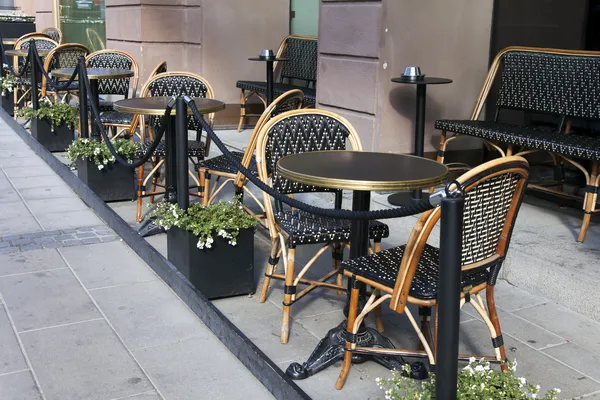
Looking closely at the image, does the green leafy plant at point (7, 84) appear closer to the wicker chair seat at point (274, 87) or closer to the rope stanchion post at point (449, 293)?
the wicker chair seat at point (274, 87)

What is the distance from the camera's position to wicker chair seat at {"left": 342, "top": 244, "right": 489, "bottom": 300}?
3217 mm

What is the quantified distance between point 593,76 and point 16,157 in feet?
21.2

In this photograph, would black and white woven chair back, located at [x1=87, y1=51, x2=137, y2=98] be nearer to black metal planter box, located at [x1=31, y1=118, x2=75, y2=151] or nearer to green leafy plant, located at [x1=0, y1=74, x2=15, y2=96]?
black metal planter box, located at [x1=31, y1=118, x2=75, y2=151]

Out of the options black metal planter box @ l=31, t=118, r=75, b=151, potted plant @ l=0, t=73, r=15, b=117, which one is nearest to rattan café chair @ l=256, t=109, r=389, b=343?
black metal planter box @ l=31, t=118, r=75, b=151

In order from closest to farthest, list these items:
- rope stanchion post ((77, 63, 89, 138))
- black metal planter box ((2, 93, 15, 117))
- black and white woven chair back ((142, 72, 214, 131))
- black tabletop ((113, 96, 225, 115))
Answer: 1. black tabletop ((113, 96, 225, 115))
2. black and white woven chair back ((142, 72, 214, 131))
3. rope stanchion post ((77, 63, 89, 138))
4. black metal planter box ((2, 93, 15, 117))

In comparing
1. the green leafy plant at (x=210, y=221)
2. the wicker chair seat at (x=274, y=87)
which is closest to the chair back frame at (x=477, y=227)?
the green leafy plant at (x=210, y=221)

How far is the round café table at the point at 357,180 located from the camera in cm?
344

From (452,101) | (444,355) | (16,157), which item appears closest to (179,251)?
(444,355)

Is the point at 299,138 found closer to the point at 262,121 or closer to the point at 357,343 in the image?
the point at 262,121

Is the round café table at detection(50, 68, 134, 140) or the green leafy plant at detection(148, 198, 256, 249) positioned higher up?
the round café table at detection(50, 68, 134, 140)

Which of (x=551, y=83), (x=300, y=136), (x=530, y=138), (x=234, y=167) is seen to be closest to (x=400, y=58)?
(x=551, y=83)

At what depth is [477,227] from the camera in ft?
10.3

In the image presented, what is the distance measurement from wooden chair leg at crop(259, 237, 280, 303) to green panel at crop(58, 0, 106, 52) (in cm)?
1023

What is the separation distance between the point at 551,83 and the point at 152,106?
124 inches
